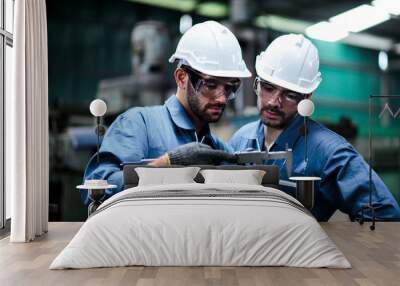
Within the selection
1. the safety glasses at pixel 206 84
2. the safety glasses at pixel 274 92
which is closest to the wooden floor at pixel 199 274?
the safety glasses at pixel 274 92

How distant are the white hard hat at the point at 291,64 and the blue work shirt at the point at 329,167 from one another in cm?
41

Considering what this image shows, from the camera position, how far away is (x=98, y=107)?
659 centimetres

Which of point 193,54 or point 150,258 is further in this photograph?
point 193,54

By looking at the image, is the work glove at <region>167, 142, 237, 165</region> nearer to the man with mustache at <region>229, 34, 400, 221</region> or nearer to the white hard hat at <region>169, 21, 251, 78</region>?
the man with mustache at <region>229, 34, 400, 221</region>

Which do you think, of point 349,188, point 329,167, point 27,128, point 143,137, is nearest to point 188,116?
point 143,137

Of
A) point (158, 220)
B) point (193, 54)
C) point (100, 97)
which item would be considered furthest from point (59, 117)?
point (158, 220)

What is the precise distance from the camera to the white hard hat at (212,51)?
658cm

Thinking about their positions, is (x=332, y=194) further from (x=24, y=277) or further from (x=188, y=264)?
(x=24, y=277)

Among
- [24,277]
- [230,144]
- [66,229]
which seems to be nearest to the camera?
[24,277]

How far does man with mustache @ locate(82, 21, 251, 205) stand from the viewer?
21.6 ft

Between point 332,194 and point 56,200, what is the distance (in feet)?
10.6

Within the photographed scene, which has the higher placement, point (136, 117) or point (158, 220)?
point (136, 117)

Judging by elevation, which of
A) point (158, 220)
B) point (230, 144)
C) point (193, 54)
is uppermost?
point (193, 54)

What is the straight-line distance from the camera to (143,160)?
21.5ft
